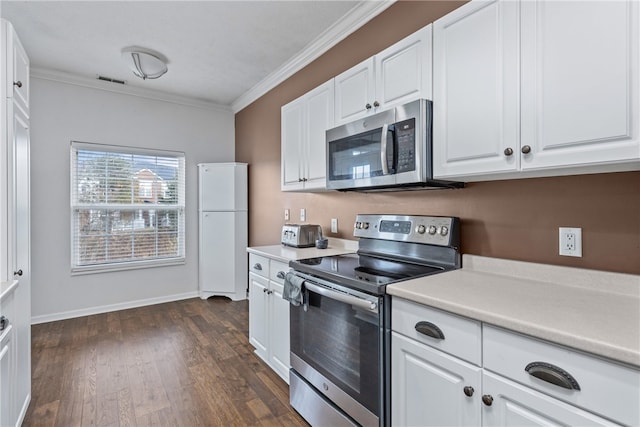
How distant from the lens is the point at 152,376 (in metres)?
2.38

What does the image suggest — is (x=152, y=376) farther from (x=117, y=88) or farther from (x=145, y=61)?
(x=117, y=88)

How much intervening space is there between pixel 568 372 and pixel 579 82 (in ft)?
3.06

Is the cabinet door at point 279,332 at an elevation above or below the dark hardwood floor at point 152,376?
Answer: above

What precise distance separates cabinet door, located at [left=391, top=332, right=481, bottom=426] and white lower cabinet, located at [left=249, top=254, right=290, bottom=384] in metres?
1.00

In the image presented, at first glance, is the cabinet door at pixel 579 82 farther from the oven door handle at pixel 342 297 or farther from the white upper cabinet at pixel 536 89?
the oven door handle at pixel 342 297

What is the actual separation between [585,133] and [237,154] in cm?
415

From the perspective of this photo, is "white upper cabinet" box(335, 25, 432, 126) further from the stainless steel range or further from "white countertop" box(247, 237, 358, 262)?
"white countertop" box(247, 237, 358, 262)

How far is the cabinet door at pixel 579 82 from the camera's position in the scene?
101 cm

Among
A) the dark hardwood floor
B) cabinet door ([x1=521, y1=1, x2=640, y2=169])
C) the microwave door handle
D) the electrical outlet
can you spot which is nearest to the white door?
the dark hardwood floor

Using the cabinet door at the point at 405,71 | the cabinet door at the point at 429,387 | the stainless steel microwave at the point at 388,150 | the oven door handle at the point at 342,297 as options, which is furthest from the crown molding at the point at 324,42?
the cabinet door at the point at 429,387

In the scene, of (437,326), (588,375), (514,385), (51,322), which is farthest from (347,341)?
(51,322)

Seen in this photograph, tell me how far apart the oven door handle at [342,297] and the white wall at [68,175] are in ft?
10.1

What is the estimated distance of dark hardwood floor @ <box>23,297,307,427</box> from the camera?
6.38ft

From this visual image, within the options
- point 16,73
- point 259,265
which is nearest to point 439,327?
point 259,265
